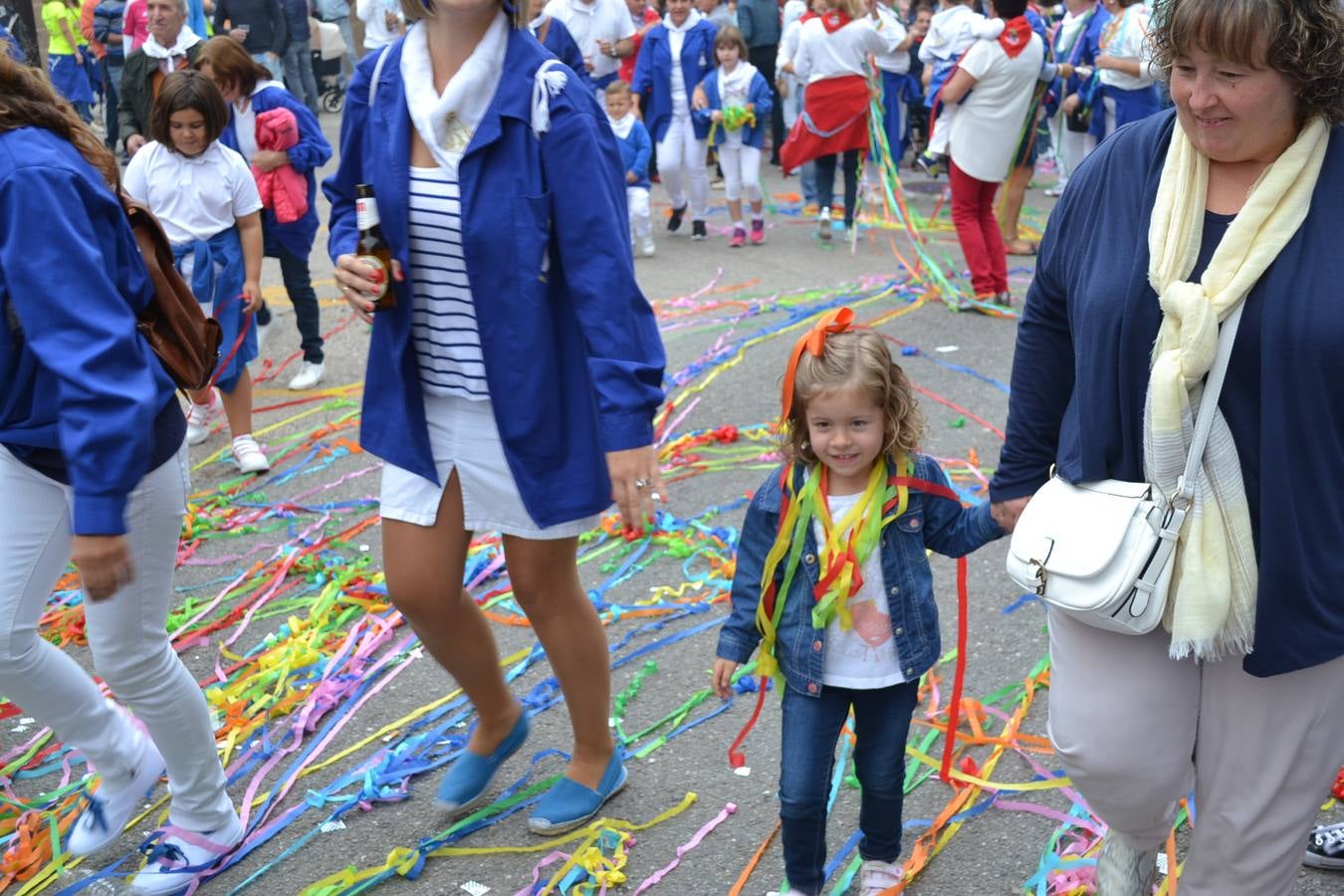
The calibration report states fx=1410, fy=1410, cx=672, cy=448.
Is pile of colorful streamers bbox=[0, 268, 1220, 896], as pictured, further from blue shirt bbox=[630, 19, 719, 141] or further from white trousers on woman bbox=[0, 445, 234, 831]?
blue shirt bbox=[630, 19, 719, 141]

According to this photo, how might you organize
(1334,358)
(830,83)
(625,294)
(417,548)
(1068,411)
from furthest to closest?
(830,83), (417,548), (625,294), (1068,411), (1334,358)

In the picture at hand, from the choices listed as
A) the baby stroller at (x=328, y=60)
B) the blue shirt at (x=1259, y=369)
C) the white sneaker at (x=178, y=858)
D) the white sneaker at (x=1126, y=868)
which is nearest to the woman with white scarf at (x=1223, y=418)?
the blue shirt at (x=1259, y=369)

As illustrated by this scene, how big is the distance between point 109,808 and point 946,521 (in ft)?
7.02

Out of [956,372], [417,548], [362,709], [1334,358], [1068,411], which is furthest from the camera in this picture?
[956,372]

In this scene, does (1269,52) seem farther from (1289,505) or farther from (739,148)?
(739,148)

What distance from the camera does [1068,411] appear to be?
2.56m

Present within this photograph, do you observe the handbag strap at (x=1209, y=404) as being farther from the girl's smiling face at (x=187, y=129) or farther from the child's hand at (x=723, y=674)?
the girl's smiling face at (x=187, y=129)

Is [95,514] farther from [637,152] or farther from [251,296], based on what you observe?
[637,152]

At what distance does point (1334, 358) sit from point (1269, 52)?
1.57ft

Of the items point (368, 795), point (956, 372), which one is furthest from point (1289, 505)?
point (956, 372)

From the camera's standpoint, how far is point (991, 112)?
8.41 m

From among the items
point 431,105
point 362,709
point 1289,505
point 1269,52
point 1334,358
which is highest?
point 1269,52

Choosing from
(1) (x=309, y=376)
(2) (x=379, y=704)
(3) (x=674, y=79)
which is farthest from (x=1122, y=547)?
(3) (x=674, y=79)

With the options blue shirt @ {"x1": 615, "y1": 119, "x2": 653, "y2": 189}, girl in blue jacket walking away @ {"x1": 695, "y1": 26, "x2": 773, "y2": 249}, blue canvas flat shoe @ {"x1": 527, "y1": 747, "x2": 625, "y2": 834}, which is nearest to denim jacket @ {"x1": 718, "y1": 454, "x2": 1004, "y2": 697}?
blue canvas flat shoe @ {"x1": 527, "y1": 747, "x2": 625, "y2": 834}
